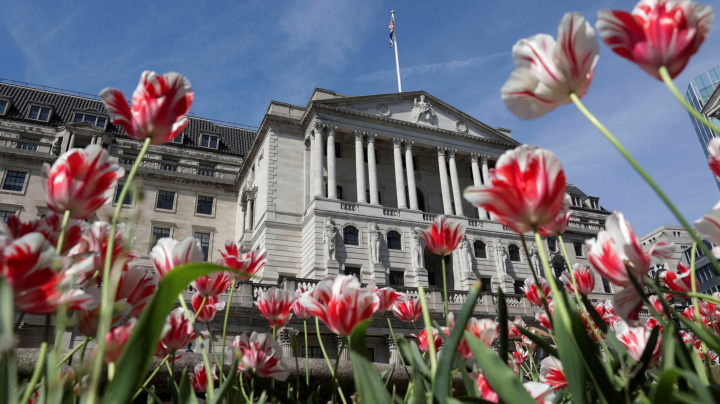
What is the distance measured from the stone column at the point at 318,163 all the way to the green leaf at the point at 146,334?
28757 mm

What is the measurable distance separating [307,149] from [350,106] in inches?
175

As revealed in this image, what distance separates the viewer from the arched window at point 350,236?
29.1 m

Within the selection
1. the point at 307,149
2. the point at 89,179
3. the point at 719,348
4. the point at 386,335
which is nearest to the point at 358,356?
the point at 719,348

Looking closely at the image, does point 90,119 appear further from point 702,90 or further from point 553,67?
point 702,90

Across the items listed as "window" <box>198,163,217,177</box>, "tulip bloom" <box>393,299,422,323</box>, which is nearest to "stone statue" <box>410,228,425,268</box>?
"window" <box>198,163,217,177</box>

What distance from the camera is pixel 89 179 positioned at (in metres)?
1.62

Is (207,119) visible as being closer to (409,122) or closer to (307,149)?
(307,149)

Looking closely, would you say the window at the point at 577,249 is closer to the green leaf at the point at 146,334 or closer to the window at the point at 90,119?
the window at the point at 90,119

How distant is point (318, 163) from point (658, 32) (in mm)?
29991

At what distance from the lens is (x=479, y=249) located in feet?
106

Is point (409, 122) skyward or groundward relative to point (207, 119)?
groundward

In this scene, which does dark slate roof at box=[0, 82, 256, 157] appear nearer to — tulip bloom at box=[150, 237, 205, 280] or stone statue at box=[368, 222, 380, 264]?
stone statue at box=[368, 222, 380, 264]

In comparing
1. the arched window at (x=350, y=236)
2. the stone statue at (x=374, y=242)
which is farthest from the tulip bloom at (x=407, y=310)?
the arched window at (x=350, y=236)

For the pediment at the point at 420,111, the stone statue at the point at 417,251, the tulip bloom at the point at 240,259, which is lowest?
the tulip bloom at the point at 240,259
